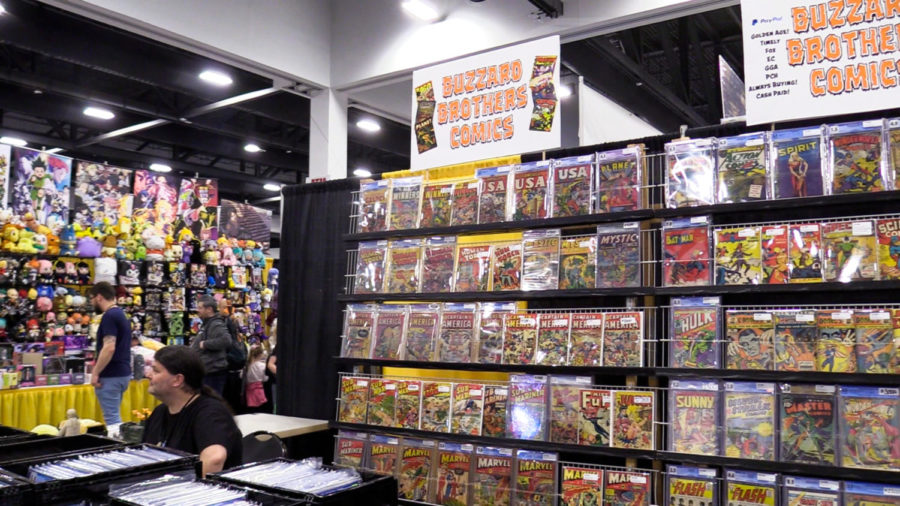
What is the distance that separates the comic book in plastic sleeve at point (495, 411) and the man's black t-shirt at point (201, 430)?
4.20ft

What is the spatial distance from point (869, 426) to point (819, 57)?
4.96 feet

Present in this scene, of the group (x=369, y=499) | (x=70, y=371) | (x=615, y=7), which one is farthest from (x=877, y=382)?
(x=70, y=371)

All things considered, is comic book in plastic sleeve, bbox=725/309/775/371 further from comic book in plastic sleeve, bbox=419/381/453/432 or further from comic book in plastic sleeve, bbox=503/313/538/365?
comic book in plastic sleeve, bbox=419/381/453/432

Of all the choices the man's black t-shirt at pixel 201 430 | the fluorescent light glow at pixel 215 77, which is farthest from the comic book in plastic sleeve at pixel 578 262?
the fluorescent light glow at pixel 215 77

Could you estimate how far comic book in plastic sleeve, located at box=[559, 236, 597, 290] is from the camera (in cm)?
333

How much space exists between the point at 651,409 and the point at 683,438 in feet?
0.59

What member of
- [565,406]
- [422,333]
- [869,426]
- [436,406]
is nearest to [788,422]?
[869,426]

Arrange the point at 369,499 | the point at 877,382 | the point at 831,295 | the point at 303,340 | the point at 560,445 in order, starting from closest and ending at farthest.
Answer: the point at 369,499, the point at 877,382, the point at 831,295, the point at 560,445, the point at 303,340

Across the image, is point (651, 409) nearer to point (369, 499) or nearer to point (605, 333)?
point (605, 333)

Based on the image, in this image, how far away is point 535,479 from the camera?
10.9 ft

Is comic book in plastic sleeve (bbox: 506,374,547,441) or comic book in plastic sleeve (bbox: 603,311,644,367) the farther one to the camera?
comic book in plastic sleeve (bbox: 506,374,547,441)

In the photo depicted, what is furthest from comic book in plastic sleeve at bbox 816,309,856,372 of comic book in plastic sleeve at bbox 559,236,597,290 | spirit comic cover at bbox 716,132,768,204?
comic book in plastic sleeve at bbox 559,236,597,290

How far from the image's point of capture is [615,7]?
4734mm

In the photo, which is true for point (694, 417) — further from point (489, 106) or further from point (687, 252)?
point (489, 106)
